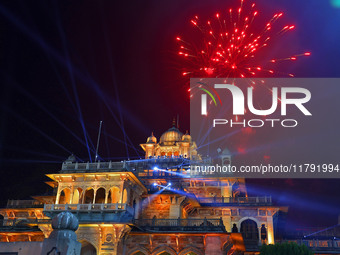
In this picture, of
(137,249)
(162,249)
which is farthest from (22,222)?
(162,249)

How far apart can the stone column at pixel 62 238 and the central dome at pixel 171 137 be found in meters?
46.5

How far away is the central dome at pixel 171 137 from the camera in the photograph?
59906 millimetres

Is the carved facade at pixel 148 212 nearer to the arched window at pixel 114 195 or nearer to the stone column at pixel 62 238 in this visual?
the arched window at pixel 114 195

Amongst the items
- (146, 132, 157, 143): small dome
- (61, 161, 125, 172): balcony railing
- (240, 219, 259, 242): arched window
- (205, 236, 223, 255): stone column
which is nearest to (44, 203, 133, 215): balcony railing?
(61, 161, 125, 172): balcony railing

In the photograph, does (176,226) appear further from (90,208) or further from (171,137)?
(171,137)

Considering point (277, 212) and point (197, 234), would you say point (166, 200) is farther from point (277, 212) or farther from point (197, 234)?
point (277, 212)

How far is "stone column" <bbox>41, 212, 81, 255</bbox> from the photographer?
1276cm

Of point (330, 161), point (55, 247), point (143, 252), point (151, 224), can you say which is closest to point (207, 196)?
point (151, 224)

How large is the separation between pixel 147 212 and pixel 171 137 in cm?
2278

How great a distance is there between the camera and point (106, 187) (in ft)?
115

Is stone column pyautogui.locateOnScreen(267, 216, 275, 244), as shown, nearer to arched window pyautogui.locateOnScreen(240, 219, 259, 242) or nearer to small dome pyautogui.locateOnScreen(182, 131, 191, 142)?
arched window pyautogui.locateOnScreen(240, 219, 259, 242)

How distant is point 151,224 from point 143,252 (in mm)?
3339

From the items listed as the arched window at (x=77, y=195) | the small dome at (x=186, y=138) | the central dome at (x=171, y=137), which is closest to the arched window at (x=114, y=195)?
the arched window at (x=77, y=195)

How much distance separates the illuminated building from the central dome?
13370 mm
